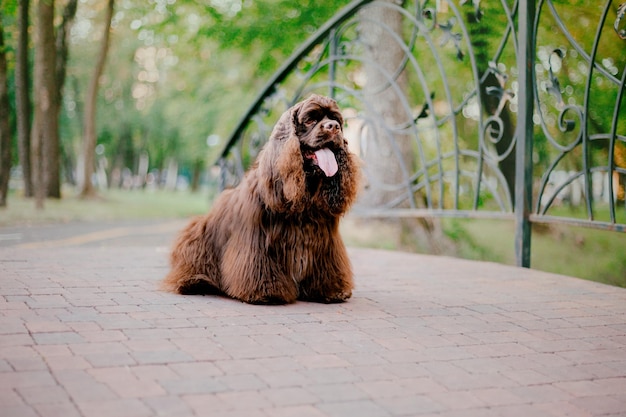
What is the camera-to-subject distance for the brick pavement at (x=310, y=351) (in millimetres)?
2430

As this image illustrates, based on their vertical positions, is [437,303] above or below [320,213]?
below

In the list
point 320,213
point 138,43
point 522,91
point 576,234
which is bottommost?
point 576,234

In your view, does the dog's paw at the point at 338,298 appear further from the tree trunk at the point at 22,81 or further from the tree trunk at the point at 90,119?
the tree trunk at the point at 90,119

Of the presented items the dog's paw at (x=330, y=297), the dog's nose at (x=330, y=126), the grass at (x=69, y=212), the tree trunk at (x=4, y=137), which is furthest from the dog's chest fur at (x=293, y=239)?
the tree trunk at (x=4, y=137)

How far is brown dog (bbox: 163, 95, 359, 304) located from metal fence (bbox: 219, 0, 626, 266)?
0.87m

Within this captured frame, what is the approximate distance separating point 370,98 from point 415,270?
433cm

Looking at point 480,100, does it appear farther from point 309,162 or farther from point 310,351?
point 310,351

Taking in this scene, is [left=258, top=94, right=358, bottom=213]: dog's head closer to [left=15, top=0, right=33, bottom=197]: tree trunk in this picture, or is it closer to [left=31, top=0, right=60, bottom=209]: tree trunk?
[left=31, top=0, right=60, bottom=209]: tree trunk

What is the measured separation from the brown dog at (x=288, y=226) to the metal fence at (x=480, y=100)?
2.86 feet

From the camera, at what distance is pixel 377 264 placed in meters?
6.32

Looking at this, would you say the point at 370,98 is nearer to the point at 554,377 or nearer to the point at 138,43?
the point at 554,377

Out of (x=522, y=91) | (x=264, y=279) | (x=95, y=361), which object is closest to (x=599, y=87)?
(x=522, y=91)

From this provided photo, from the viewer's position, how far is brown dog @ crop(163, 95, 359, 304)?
4.00 meters

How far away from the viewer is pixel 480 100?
625cm
